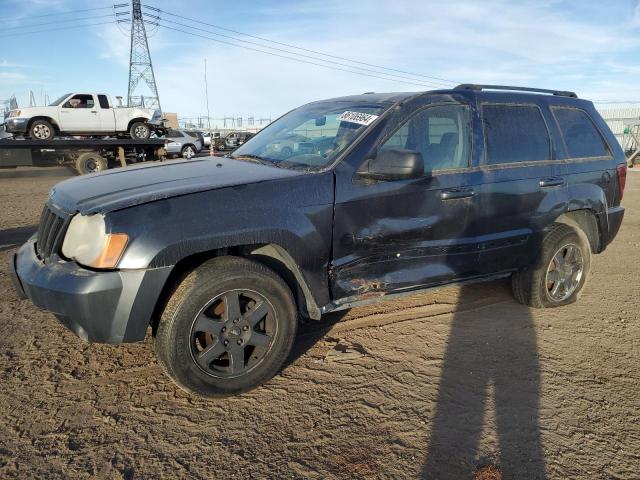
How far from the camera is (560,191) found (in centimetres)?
398

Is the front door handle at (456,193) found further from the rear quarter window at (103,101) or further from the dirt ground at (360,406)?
the rear quarter window at (103,101)

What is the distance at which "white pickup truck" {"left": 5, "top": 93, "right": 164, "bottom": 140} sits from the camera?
14.9 m

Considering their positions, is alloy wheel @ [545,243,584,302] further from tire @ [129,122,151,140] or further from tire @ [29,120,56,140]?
tire @ [129,122,151,140]

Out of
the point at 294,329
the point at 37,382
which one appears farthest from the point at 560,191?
the point at 37,382

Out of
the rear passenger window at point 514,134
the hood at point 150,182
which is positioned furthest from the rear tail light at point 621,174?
the hood at point 150,182

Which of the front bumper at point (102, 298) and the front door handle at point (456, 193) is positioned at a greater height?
the front door handle at point (456, 193)

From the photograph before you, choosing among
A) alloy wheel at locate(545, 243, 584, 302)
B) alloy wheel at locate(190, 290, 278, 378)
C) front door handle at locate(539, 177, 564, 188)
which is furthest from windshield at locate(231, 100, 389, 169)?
alloy wheel at locate(545, 243, 584, 302)

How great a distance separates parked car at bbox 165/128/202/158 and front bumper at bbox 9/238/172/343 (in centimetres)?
2122

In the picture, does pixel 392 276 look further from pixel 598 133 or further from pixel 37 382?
pixel 598 133

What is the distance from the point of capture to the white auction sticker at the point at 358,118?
3240 mm

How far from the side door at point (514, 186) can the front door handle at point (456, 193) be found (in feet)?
0.30

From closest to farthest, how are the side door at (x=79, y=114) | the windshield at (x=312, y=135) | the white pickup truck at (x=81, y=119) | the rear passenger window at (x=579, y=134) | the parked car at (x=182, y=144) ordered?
the windshield at (x=312, y=135)
the rear passenger window at (x=579, y=134)
the white pickup truck at (x=81, y=119)
the side door at (x=79, y=114)
the parked car at (x=182, y=144)

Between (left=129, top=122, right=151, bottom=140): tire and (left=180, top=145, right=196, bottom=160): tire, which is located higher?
(left=129, top=122, right=151, bottom=140): tire

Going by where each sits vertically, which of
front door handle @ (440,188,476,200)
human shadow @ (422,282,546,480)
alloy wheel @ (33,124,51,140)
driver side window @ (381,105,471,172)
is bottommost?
human shadow @ (422,282,546,480)
